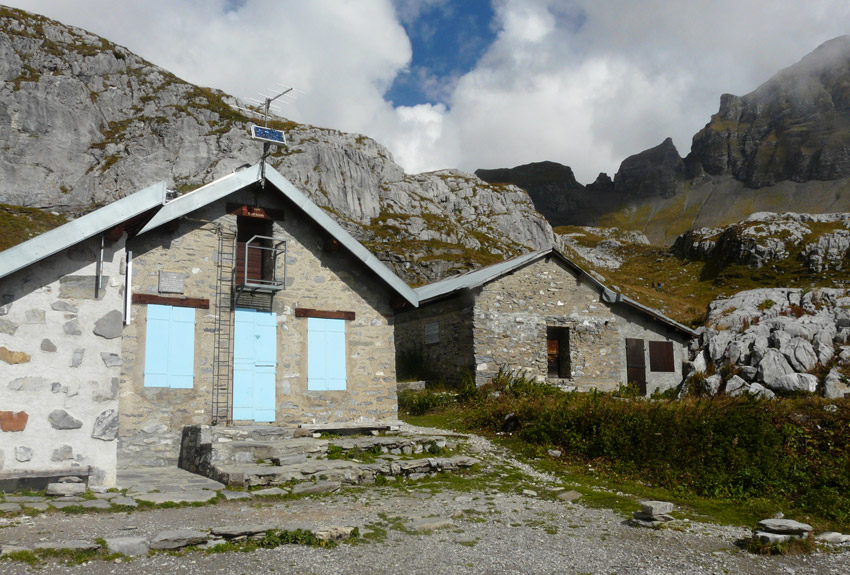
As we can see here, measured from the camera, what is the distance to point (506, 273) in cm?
2244

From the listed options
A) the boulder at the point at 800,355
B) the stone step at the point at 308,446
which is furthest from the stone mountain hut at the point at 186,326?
the boulder at the point at 800,355

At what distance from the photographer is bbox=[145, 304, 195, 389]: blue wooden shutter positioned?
13.5m

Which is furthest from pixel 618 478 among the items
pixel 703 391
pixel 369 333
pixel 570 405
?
pixel 703 391

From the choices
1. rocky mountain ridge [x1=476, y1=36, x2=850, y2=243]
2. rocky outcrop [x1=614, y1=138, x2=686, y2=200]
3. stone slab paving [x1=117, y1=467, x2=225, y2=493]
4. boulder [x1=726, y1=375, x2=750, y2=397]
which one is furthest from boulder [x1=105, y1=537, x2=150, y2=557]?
rocky outcrop [x1=614, y1=138, x2=686, y2=200]

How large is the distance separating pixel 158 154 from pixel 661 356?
288 ft

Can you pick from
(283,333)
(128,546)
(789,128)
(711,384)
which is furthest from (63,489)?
(789,128)

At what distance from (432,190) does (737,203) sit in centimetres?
7581

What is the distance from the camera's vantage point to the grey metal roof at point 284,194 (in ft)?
44.9

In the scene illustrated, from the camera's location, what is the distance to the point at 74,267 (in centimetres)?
938

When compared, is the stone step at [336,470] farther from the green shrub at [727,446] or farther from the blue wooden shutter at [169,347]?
the blue wooden shutter at [169,347]

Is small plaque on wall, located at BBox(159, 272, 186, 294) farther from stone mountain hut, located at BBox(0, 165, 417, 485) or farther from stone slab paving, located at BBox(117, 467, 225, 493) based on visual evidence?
stone slab paving, located at BBox(117, 467, 225, 493)

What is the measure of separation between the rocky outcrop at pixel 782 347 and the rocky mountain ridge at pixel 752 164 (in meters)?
111

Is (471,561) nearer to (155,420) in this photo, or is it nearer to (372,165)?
(155,420)

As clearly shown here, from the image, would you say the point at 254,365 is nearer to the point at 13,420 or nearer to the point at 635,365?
the point at 13,420
